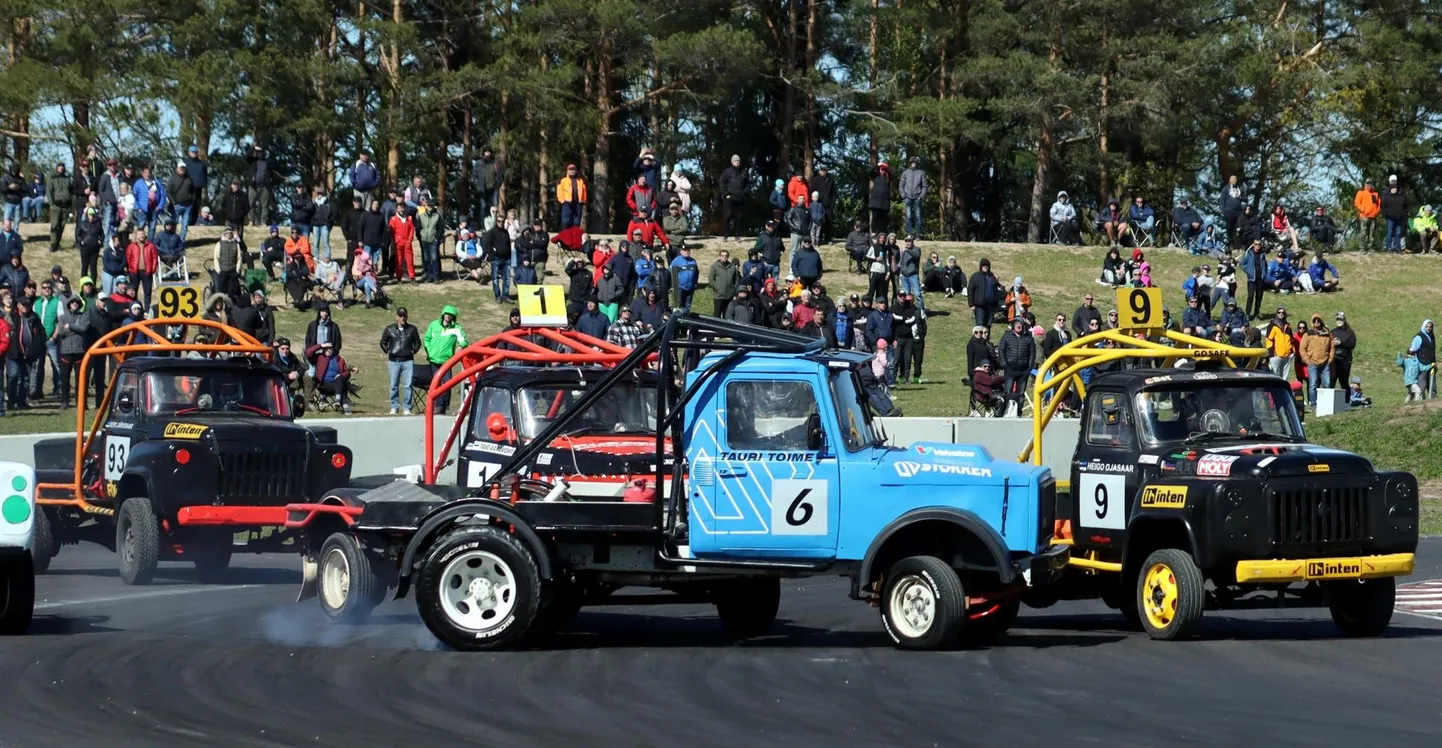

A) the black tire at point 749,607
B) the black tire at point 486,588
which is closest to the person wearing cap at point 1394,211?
the black tire at point 749,607

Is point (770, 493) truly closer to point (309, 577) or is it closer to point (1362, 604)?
point (309, 577)

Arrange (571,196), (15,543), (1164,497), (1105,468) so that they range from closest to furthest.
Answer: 1. (15,543)
2. (1164,497)
3. (1105,468)
4. (571,196)

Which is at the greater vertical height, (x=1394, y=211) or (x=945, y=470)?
(x=1394, y=211)

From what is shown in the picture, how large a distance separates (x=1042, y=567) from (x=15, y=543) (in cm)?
707

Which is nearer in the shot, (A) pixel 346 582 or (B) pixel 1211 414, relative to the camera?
(A) pixel 346 582

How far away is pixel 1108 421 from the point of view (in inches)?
604

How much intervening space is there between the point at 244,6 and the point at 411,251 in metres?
12.7

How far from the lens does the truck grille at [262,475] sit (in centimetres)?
1844

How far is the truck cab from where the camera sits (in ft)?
45.9

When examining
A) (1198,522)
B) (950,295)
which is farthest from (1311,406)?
(1198,522)

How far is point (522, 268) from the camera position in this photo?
38.1m

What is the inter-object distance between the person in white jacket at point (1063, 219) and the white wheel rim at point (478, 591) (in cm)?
3724

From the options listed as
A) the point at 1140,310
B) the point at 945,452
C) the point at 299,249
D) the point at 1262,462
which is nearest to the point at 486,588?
the point at 945,452

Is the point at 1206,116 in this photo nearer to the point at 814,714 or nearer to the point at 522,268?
the point at 522,268
